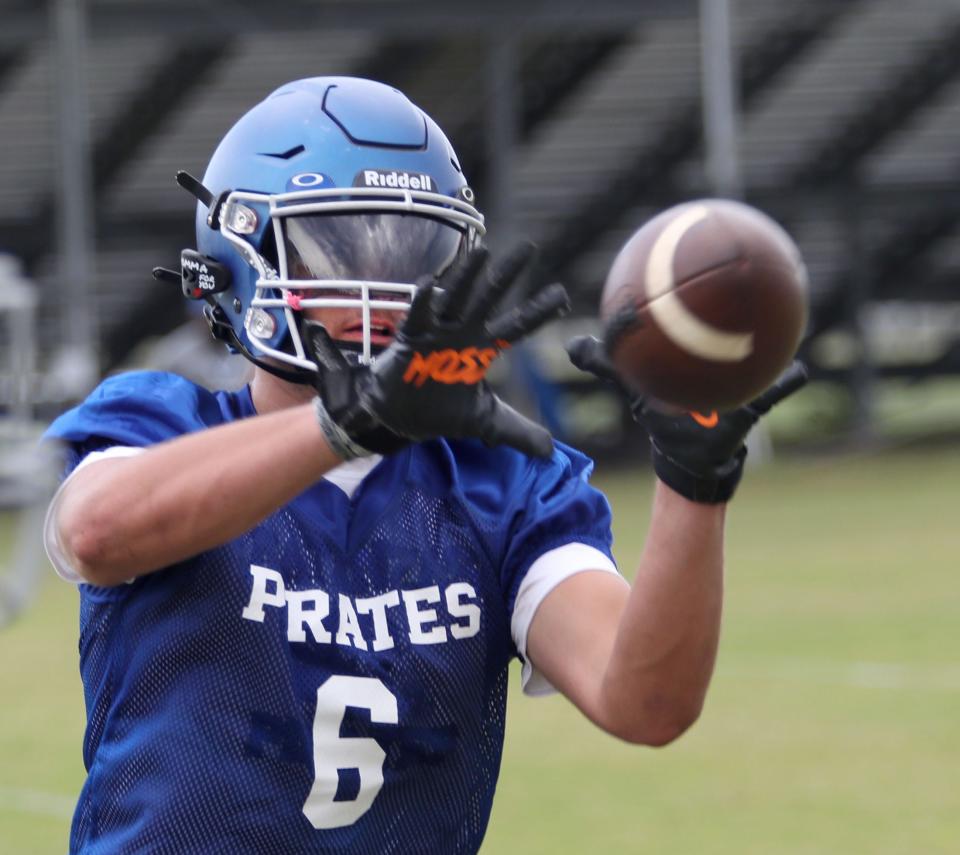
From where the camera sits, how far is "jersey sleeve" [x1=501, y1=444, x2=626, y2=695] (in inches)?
91.4

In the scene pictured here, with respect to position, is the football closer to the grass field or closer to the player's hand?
the player's hand

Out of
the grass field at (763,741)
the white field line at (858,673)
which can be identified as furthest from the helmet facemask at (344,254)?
the white field line at (858,673)

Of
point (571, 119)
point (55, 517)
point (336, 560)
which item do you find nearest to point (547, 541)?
point (336, 560)

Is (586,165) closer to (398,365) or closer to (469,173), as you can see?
(469,173)

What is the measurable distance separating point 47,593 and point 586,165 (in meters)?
9.87

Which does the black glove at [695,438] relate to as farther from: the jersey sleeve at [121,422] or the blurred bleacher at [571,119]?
the blurred bleacher at [571,119]

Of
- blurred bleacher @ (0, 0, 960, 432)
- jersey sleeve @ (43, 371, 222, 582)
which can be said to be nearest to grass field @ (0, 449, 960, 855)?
jersey sleeve @ (43, 371, 222, 582)

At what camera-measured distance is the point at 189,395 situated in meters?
2.32

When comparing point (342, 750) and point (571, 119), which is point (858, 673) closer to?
point (342, 750)

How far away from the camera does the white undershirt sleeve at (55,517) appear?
2.14m

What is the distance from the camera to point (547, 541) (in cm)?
235

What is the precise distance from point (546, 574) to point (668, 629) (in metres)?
0.26

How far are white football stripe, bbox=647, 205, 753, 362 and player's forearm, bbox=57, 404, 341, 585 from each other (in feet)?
1.24

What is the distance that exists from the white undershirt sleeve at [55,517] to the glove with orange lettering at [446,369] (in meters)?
0.36
